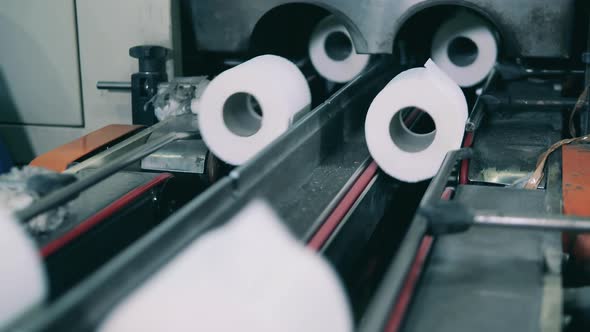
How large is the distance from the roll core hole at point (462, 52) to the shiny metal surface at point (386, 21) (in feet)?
1.02

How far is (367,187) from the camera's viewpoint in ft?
4.37

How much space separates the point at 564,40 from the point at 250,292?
51.4 inches

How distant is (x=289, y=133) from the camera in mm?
1246

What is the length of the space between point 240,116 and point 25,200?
2.09 ft

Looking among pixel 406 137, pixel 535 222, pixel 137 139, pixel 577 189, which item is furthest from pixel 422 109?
pixel 137 139

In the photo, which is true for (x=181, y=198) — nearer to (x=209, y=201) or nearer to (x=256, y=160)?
(x=256, y=160)

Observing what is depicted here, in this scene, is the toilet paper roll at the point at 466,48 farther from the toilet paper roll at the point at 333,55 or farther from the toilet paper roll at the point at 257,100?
the toilet paper roll at the point at 257,100

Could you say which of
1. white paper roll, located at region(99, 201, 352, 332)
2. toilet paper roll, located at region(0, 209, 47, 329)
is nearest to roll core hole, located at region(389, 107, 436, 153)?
white paper roll, located at region(99, 201, 352, 332)

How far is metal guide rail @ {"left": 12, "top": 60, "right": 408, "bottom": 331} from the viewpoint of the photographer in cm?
71

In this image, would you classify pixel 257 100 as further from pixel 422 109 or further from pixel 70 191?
pixel 70 191

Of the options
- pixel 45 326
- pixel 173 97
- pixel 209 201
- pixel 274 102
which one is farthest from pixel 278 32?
pixel 45 326

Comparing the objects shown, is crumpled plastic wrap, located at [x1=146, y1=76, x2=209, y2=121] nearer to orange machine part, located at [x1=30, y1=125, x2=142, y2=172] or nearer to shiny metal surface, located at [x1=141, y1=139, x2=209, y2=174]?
orange machine part, located at [x1=30, y1=125, x2=142, y2=172]

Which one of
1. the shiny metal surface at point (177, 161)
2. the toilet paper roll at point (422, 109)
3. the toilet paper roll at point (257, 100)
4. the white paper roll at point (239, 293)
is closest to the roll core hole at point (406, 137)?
the toilet paper roll at point (422, 109)

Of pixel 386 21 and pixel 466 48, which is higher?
pixel 386 21
